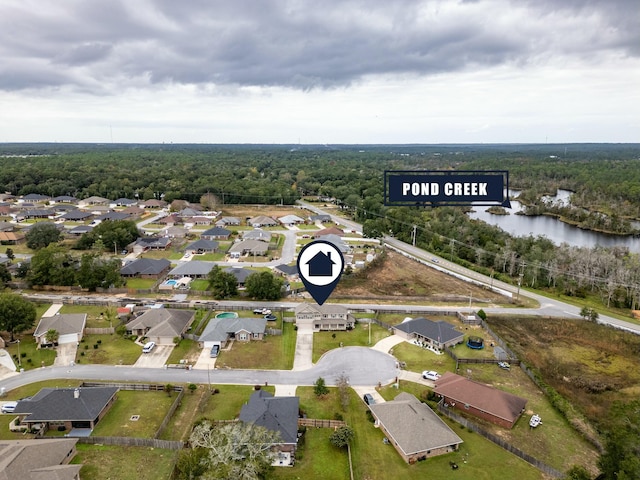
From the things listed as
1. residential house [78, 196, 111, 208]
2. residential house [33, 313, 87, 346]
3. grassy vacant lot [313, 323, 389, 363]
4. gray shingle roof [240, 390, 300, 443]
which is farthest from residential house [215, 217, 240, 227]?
gray shingle roof [240, 390, 300, 443]

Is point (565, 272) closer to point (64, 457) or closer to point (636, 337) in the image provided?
point (636, 337)

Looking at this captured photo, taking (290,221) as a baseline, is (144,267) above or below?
below

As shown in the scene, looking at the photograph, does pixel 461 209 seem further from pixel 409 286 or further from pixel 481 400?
pixel 481 400

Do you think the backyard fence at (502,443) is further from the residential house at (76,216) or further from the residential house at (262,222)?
the residential house at (76,216)

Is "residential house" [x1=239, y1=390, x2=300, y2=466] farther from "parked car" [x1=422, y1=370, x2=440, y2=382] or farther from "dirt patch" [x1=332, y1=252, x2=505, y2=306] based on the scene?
"dirt patch" [x1=332, y1=252, x2=505, y2=306]

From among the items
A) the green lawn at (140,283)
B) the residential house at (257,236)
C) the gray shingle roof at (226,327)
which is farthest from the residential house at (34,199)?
the gray shingle roof at (226,327)

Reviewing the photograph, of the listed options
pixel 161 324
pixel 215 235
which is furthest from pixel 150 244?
pixel 161 324
